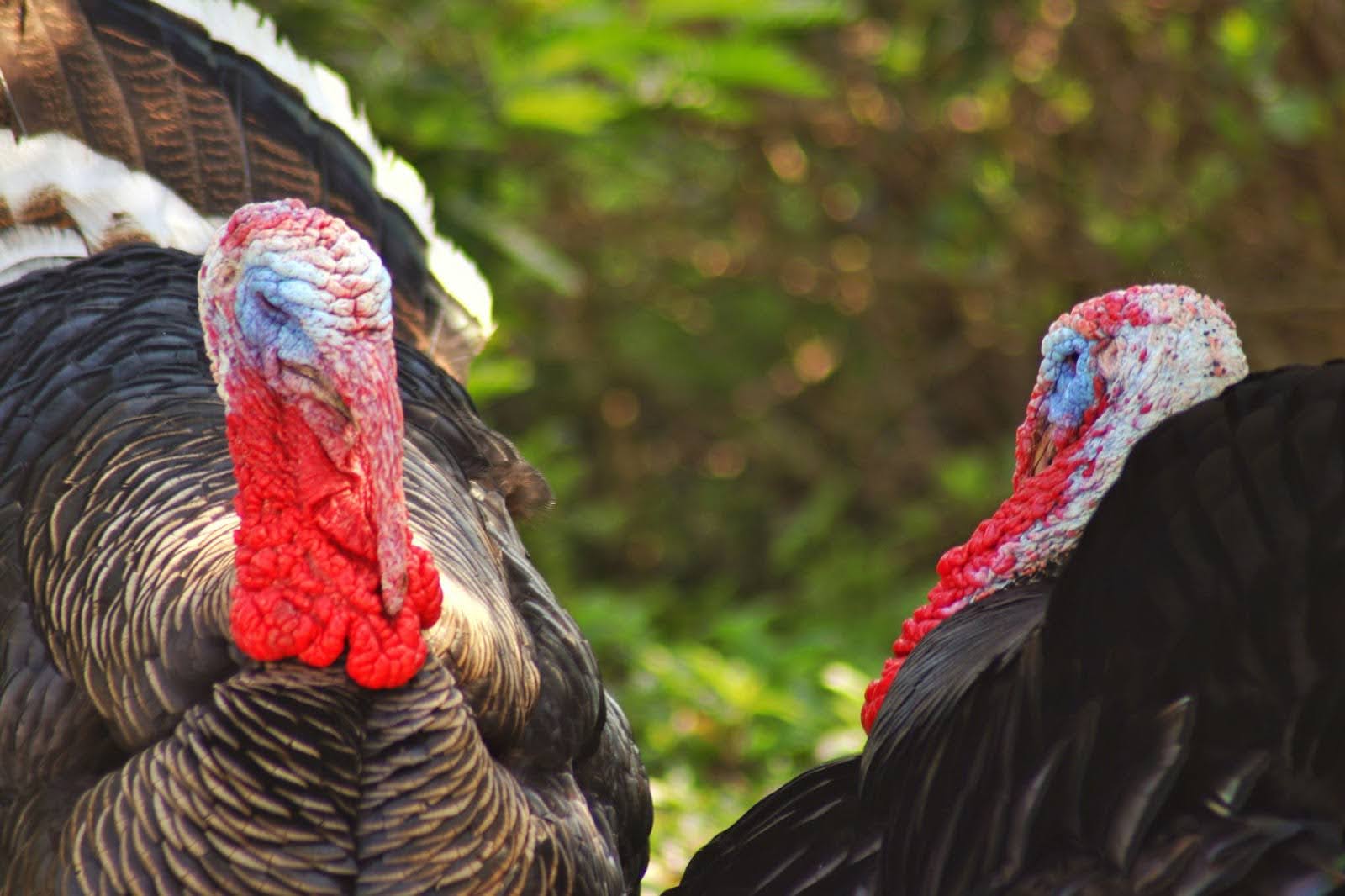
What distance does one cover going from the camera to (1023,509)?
281 cm

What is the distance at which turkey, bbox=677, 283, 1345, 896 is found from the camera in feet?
6.59

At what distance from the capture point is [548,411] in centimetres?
711

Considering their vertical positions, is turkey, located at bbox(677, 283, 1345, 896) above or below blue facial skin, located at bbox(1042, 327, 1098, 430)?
below

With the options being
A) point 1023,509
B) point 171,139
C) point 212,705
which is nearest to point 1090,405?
point 1023,509

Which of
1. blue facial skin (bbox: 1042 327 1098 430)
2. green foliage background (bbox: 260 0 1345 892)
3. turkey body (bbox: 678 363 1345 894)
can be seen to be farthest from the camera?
green foliage background (bbox: 260 0 1345 892)

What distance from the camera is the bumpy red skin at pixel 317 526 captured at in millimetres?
2287

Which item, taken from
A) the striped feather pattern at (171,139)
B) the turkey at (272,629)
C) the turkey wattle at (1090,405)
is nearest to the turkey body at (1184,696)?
the turkey wattle at (1090,405)

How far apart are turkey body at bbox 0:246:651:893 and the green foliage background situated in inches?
77.4

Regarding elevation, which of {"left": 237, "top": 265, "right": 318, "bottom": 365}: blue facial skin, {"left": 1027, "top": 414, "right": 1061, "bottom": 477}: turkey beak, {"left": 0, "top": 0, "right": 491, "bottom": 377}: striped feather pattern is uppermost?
{"left": 0, "top": 0, "right": 491, "bottom": 377}: striped feather pattern

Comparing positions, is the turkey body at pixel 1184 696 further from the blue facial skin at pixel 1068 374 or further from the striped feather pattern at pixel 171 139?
the striped feather pattern at pixel 171 139

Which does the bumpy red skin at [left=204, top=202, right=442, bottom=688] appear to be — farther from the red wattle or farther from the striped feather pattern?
the striped feather pattern

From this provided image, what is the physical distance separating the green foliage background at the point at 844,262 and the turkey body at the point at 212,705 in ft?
6.45

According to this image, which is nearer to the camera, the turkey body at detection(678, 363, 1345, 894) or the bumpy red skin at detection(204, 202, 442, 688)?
the turkey body at detection(678, 363, 1345, 894)

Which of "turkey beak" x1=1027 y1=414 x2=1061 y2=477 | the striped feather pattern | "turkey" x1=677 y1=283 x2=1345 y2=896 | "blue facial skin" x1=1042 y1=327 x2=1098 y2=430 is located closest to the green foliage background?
the striped feather pattern
